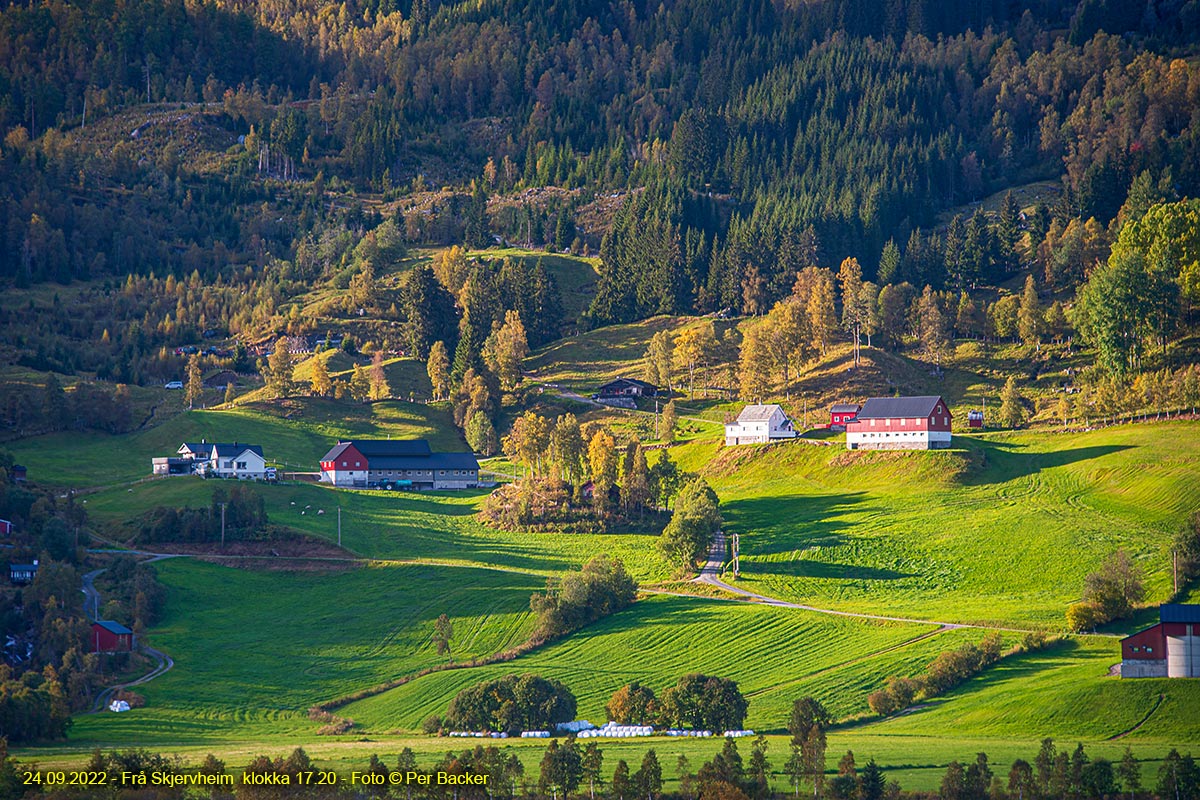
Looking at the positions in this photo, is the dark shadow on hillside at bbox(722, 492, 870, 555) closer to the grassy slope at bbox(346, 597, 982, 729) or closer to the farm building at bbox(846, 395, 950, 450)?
the farm building at bbox(846, 395, 950, 450)

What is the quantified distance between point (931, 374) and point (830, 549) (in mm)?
57547

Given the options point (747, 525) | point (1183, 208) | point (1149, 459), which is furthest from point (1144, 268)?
point (747, 525)

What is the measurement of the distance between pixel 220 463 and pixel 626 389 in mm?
51165

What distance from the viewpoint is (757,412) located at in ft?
482

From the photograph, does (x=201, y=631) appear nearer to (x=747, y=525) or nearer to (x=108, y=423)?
(x=747, y=525)

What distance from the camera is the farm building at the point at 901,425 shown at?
138 meters

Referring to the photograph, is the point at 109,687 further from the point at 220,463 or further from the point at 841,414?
the point at 841,414

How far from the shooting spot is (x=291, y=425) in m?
166

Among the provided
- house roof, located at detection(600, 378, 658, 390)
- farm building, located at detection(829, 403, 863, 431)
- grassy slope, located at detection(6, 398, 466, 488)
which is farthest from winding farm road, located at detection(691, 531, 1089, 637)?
grassy slope, located at detection(6, 398, 466, 488)

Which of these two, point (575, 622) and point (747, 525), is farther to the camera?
point (747, 525)

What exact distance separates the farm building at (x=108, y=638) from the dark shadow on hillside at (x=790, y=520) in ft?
162

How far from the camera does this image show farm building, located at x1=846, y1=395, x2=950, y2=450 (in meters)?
138

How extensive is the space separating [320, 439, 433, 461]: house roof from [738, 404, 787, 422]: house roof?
34.3 m

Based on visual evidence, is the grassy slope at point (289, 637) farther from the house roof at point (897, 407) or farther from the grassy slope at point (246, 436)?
the house roof at point (897, 407)
